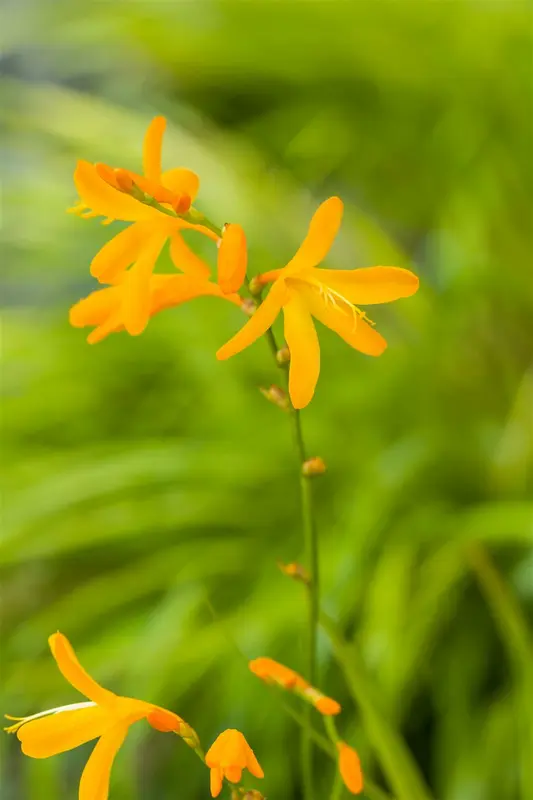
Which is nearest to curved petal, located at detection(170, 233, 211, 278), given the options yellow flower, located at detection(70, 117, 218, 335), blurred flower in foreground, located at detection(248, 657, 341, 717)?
yellow flower, located at detection(70, 117, 218, 335)

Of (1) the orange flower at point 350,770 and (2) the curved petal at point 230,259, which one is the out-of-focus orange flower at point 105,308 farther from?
(1) the orange flower at point 350,770

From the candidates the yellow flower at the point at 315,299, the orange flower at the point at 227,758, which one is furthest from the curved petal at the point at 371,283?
the orange flower at the point at 227,758

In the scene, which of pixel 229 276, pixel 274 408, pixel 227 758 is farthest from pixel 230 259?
pixel 274 408

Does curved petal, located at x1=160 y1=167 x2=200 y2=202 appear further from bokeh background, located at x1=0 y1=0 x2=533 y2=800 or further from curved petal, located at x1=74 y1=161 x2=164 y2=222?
bokeh background, located at x1=0 y1=0 x2=533 y2=800

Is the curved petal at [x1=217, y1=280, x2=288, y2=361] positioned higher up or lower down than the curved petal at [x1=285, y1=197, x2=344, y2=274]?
lower down

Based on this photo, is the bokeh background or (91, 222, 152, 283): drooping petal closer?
(91, 222, 152, 283): drooping petal

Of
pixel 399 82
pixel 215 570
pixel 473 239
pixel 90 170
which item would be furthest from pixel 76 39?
pixel 90 170

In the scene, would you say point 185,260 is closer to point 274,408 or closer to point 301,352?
point 301,352
